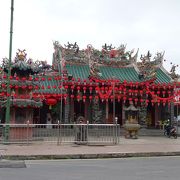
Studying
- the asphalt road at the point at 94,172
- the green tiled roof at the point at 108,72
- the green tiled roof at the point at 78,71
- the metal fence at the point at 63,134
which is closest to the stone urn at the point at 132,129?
the metal fence at the point at 63,134

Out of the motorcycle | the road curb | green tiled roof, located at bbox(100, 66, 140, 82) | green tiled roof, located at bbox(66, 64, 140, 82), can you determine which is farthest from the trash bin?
green tiled roof, located at bbox(100, 66, 140, 82)

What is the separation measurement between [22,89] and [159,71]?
715 inches

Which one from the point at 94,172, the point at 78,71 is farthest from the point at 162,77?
the point at 94,172

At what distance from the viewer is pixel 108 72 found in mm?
34062

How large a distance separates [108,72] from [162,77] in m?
5.36

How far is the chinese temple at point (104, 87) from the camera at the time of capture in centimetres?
3044

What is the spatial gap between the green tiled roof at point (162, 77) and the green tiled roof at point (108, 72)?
2219 mm

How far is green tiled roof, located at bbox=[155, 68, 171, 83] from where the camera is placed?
33.3m

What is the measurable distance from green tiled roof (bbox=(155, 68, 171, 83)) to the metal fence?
48.8ft

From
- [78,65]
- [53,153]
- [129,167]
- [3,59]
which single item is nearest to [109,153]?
[53,153]

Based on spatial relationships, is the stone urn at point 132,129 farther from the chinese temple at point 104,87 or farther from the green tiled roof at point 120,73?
the green tiled roof at point 120,73

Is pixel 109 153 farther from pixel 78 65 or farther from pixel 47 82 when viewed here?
pixel 78 65

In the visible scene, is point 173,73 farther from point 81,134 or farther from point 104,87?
point 81,134

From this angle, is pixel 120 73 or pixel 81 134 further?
pixel 120 73
